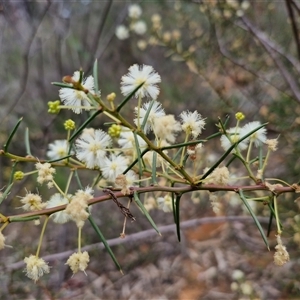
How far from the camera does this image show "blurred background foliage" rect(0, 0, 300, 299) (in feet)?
4.97

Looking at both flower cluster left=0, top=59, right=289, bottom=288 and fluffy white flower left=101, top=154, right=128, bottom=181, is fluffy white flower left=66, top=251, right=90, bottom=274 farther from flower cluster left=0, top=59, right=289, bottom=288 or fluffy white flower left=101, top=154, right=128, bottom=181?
fluffy white flower left=101, top=154, right=128, bottom=181

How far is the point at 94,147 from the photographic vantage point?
0.62 m

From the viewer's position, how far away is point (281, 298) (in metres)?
1.53

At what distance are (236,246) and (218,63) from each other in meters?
0.85

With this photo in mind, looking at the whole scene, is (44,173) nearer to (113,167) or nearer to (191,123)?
(113,167)

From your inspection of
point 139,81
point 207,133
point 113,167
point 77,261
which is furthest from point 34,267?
point 207,133

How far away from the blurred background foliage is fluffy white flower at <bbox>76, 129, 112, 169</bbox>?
0.56 meters

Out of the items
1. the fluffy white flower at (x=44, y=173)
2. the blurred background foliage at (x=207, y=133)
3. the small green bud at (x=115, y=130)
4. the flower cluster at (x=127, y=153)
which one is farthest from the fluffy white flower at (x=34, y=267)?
the blurred background foliage at (x=207, y=133)

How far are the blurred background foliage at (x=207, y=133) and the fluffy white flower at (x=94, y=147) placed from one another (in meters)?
0.56

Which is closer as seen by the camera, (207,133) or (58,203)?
(58,203)

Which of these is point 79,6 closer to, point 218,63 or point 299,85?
point 218,63

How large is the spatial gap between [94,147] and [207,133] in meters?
1.92

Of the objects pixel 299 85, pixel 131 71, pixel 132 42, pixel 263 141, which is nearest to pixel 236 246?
pixel 299 85

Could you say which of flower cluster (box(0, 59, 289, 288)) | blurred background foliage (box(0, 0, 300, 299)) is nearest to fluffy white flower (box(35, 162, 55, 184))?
flower cluster (box(0, 59, 289, 288))
